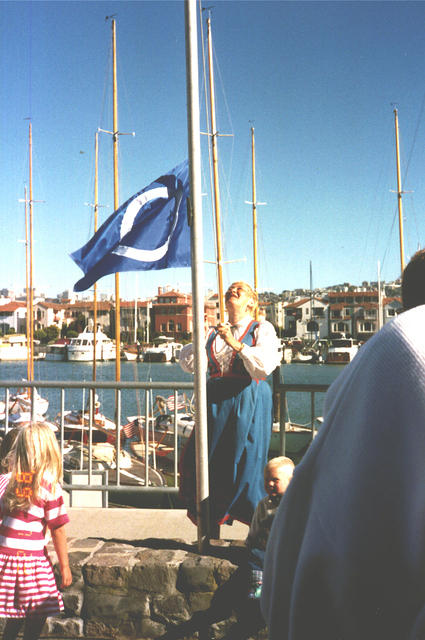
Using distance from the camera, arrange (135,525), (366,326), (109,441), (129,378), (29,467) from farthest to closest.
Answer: (366,326), (129,378), (109,441), (135,525), (29,467)

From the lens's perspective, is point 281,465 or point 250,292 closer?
point 281,465

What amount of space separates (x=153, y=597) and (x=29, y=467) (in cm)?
113

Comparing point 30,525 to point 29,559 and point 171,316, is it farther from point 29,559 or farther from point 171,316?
point 171,316

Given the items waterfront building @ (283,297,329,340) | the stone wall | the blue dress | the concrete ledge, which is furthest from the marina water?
waterfront building @ (283,297,329,340)

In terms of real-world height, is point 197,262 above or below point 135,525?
above

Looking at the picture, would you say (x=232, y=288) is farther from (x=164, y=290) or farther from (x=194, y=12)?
(x=164, y=290)

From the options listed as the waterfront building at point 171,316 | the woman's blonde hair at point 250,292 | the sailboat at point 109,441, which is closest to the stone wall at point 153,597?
the woman's blonde hair at point 250,292

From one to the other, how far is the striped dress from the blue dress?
44.9 inches

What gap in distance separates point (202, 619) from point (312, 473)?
2522 millimetres

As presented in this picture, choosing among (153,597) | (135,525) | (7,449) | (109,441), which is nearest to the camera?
(7,449)

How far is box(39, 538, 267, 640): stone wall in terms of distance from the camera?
3.26m

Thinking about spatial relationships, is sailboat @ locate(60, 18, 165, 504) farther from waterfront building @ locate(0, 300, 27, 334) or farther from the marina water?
waterfront building @ locate(0, 300, 27, 334)

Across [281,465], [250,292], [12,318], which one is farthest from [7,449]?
[12,318]

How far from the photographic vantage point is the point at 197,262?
3451 mm
